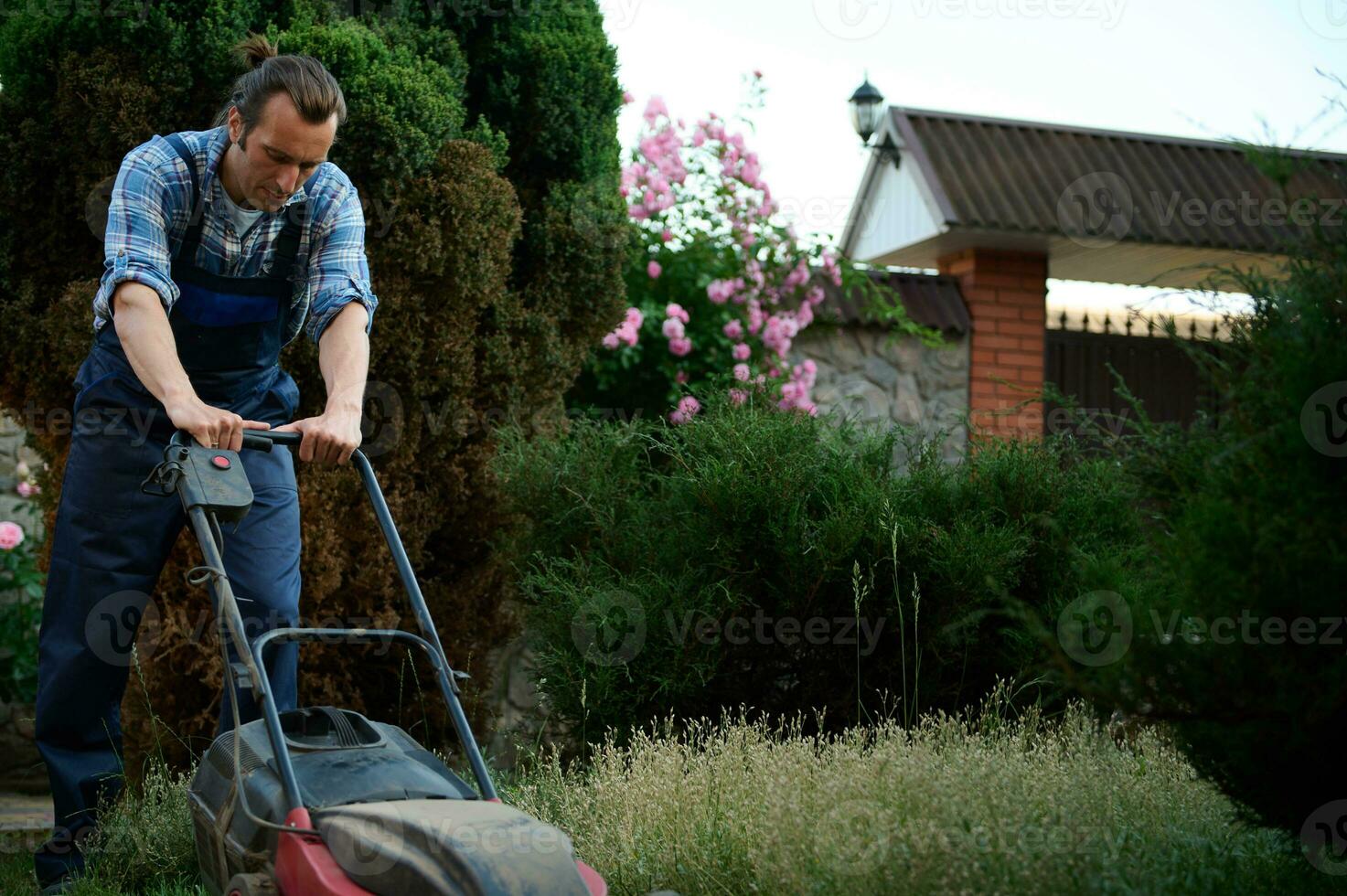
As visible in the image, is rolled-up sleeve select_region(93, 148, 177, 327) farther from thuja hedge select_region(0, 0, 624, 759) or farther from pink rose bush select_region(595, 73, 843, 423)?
pink rose bush select_region(595, 73, 843, 423)

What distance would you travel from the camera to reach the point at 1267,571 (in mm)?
2408

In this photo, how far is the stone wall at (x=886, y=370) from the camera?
27.2 ft

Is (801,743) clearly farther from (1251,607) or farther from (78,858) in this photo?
(78,858)

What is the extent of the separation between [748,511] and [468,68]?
2222 mm

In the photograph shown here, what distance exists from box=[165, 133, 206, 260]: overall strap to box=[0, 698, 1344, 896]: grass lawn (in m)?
1.57

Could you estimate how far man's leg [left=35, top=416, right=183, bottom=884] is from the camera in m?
3.34

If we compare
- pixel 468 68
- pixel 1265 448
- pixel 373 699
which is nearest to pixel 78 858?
pixel 373 699

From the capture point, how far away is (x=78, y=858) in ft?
11.0

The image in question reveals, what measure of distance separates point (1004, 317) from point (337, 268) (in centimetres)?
604

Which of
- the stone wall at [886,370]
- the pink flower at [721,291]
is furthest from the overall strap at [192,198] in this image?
the stone wall at [886,370]

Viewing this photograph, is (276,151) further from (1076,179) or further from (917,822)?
(1076,179)

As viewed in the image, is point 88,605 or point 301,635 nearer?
point 301,635

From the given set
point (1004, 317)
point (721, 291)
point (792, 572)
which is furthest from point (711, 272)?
point (792, 572)

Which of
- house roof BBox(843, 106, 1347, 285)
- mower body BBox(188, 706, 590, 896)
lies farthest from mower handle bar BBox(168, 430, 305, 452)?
house roof BBox(843, 106, 1347, 285)
